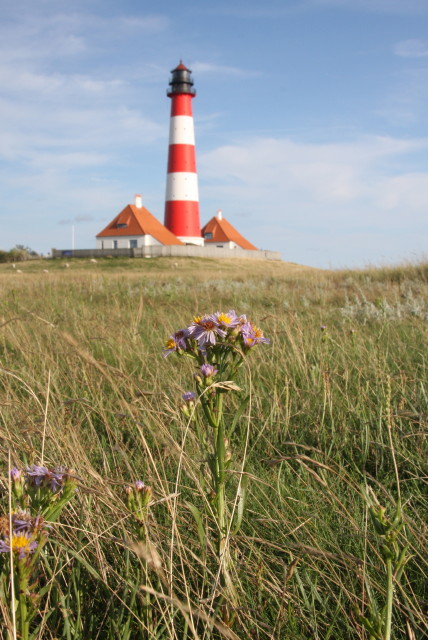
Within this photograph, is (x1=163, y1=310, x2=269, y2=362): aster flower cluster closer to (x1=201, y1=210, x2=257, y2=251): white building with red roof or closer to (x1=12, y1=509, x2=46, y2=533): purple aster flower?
(x1=12, y1=509, x2=46, y2=533): purple aster flower

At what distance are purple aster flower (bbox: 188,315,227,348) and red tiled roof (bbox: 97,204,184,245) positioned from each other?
41127 mm

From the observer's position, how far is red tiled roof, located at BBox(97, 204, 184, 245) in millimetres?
42969

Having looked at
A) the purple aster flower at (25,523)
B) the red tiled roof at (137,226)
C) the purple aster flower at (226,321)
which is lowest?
the purple aster flower at (25,523)

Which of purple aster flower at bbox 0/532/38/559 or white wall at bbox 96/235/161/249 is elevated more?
white wall at bbox 96/235/161/249

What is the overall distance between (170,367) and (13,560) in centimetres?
282

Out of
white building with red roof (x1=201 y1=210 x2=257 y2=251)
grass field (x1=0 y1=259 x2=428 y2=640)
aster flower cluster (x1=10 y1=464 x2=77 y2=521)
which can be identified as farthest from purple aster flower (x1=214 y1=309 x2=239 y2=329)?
white building with red roof (x1=201 y1=210 x2=257 y2=251)

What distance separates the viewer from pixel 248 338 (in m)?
1.59

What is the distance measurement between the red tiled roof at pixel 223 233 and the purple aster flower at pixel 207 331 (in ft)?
164

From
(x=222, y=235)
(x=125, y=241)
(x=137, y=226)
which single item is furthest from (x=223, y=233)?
(x=125, y=241)

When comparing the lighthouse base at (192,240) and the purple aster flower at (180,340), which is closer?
the purple aster flower at (180,340)

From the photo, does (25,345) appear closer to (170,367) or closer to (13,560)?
(170,367)

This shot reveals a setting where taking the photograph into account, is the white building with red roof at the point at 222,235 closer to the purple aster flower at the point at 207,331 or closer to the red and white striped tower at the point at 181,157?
the red and white striped tower at the point at 181,157

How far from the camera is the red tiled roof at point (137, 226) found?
1692 inches

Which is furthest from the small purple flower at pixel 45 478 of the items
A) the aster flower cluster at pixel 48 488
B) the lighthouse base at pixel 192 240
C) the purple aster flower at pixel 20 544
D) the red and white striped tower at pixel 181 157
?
the lighthouse base at pixel 192 240
